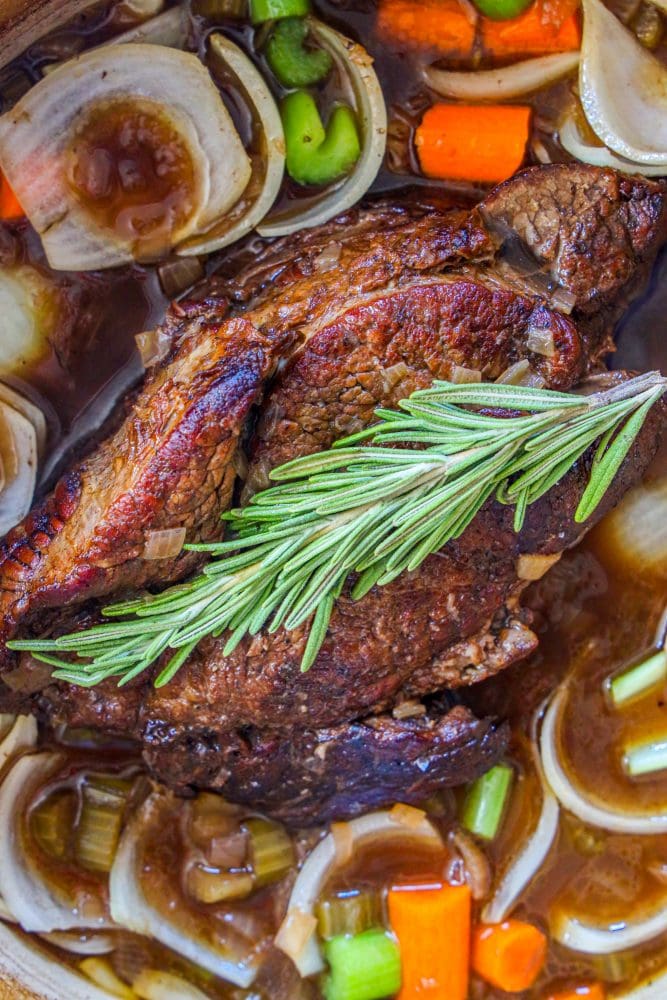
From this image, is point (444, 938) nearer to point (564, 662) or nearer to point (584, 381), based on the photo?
point (564, 662)

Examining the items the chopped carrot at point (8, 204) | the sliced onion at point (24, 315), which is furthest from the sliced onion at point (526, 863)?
the chopped carrot at point (8, 204)

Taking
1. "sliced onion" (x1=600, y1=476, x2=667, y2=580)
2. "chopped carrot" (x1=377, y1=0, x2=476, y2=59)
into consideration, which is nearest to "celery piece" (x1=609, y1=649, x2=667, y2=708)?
"sliced onion" (x1=600, y1=476, x2=667, y2=580)

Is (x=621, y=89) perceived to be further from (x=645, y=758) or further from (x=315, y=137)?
(x=645, y=758)

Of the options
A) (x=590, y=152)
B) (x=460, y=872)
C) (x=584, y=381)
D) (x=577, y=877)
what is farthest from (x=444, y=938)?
(x=590, y=152)

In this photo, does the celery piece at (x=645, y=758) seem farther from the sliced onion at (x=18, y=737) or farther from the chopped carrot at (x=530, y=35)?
the chopped carrot at (x=530, y=35)

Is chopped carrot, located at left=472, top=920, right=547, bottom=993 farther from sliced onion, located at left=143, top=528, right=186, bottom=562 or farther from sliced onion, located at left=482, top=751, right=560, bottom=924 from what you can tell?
sliced onion, located at left=143, top=528, right=186, bottom=562

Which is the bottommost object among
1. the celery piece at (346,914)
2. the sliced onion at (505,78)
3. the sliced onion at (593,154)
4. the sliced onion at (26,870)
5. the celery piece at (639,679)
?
the celery piece at (346,914)
